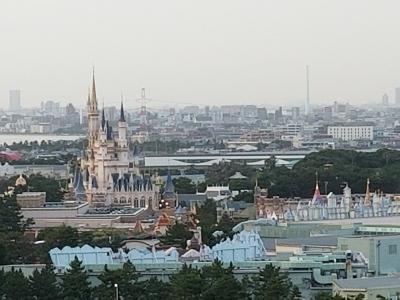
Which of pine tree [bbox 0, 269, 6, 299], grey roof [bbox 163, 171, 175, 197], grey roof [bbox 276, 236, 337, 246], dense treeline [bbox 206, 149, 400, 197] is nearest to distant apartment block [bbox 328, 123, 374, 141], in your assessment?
dense treeline [bbox 206, 149, 400, 197]

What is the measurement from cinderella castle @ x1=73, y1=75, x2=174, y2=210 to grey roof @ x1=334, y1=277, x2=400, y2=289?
19.2m

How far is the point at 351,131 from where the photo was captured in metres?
100

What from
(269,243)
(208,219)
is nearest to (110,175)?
(208,219)

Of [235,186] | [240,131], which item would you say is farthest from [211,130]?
[235,186]

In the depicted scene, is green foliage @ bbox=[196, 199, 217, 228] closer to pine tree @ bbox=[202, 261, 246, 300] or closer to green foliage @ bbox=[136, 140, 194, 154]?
pine tree @ bbox=[202, 261, 246, 300]

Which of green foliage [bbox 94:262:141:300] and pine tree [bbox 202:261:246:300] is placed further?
green foliage [bbox 94:262:141:300]

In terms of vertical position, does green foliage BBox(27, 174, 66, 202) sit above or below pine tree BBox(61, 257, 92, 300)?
below

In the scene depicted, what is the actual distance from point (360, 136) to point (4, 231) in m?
72.1

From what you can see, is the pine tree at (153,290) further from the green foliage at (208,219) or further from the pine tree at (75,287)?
the green foliage at (208,219)

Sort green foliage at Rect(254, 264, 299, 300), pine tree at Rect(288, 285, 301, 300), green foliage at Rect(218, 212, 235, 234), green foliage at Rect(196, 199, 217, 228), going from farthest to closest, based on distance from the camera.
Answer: green foliage at Rect(196, 199, 217, 228) < green foliage at Rect(218, 212, 235, 234) < green foliage at Rect(254, 264, 299, 300) < pine tree at Rect(288, 285, 301, 300)

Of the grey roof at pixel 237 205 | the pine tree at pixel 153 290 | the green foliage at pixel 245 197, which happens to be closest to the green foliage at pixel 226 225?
the grey roof at pixel 237 205

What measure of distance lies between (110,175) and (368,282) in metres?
23.0

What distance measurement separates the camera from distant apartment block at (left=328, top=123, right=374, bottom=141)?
9861 centimetres

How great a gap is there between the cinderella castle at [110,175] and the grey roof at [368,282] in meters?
19.2
